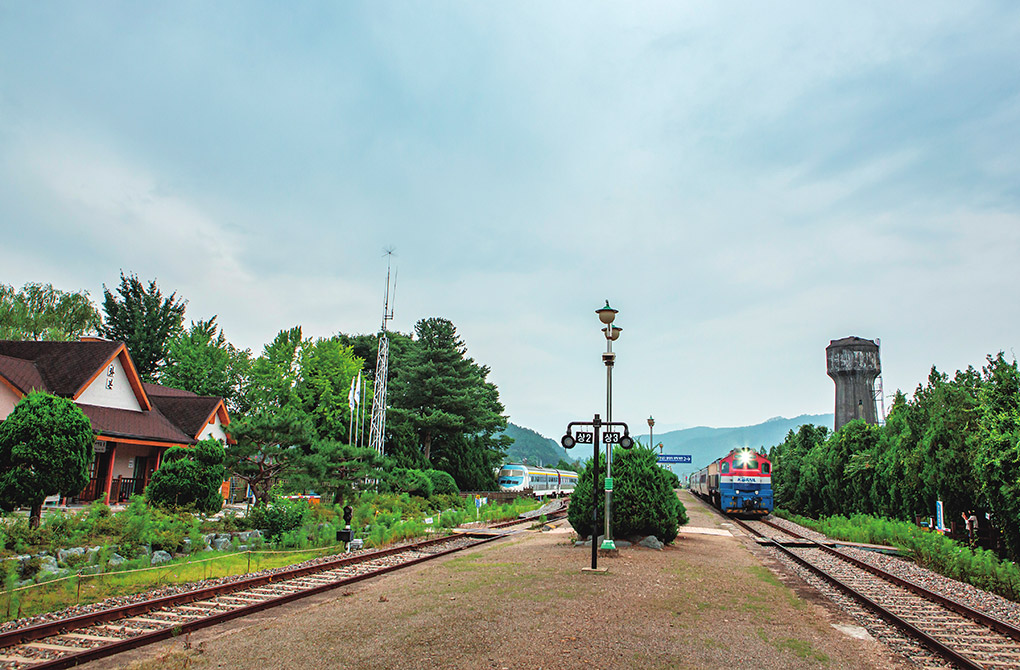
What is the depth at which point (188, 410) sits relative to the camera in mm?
33281

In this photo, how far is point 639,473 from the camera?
18844mm

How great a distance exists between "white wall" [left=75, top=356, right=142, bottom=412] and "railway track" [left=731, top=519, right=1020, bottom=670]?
26206 mm

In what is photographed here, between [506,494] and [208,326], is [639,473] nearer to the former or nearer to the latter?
[506,494]

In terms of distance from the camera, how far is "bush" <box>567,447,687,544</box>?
60.7 feet

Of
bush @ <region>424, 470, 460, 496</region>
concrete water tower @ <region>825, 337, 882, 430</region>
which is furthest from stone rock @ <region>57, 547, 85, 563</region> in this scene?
concrete water tower @ <region>825, 337, 882, 430</region>

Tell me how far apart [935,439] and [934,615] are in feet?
38.4

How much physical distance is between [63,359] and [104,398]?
2.32 metres

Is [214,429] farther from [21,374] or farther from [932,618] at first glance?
[932,618]

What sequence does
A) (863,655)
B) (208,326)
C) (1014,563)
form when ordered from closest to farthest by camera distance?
(863,655) → (1014,563) → (208,326)

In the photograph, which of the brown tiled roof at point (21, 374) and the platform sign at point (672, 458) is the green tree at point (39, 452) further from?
the platform sign at point (672, 458)

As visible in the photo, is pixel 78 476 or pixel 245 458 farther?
pixel 245 458

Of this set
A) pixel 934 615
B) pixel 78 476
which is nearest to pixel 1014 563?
pixel 934 615

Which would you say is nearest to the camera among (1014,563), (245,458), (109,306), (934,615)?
(934,615)

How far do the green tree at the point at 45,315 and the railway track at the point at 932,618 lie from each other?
51.7m
